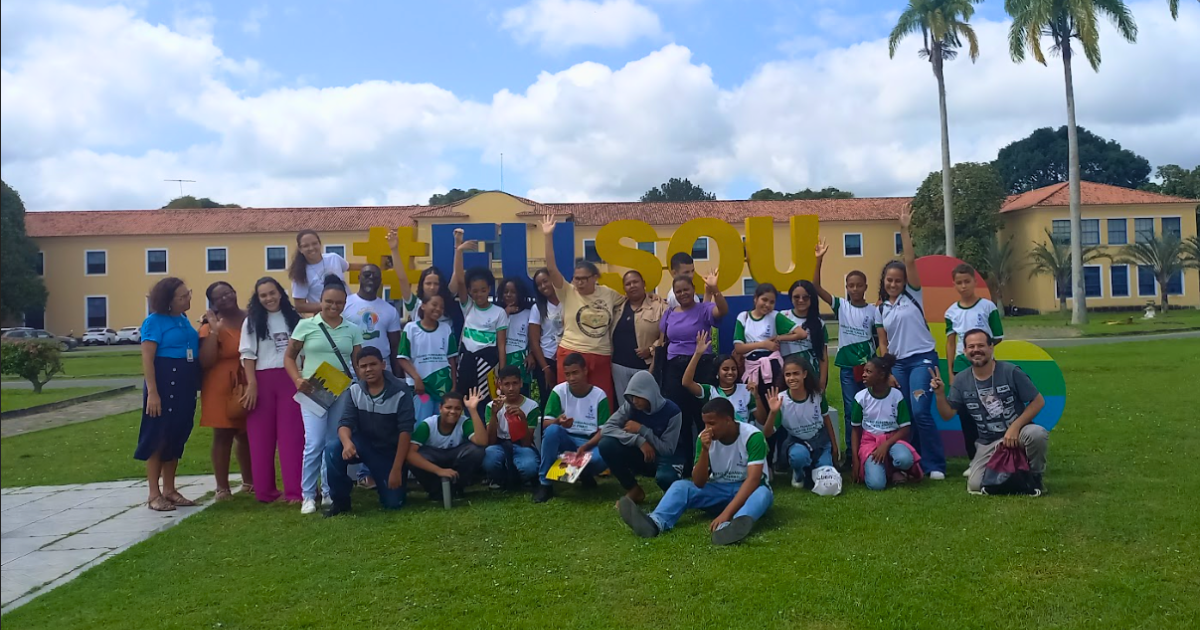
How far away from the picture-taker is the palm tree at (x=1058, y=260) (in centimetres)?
3728

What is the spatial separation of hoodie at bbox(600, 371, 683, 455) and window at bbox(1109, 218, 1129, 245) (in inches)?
1651

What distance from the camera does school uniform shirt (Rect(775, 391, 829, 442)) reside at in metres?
6.54

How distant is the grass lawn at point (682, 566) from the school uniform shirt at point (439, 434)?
1.48ft

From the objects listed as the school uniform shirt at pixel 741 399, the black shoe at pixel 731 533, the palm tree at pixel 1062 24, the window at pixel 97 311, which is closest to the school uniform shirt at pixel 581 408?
the school uniform shirt at pixel 741 399

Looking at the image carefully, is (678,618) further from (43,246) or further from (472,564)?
(43,246)

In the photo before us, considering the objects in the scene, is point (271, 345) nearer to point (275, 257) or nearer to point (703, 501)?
point (703, 501)

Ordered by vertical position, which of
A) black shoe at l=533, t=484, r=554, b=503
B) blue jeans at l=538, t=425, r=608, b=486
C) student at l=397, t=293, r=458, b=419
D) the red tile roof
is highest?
the red tile roof

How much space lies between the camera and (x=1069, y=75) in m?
28.9

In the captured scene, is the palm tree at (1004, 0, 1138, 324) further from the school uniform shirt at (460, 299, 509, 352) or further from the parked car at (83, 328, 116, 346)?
the parked car at (83, 328, 116, 346)

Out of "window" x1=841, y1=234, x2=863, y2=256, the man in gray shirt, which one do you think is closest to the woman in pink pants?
the man in gray shirt

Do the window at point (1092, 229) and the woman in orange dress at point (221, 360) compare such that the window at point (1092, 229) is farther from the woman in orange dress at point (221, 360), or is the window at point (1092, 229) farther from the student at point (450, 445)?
the woman in orange dress at point (221, 360)

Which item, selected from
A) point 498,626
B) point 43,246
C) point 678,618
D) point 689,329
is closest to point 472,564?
point 498,626

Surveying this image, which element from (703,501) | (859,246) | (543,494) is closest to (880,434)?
(703,501)

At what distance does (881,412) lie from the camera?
6.57 meters
